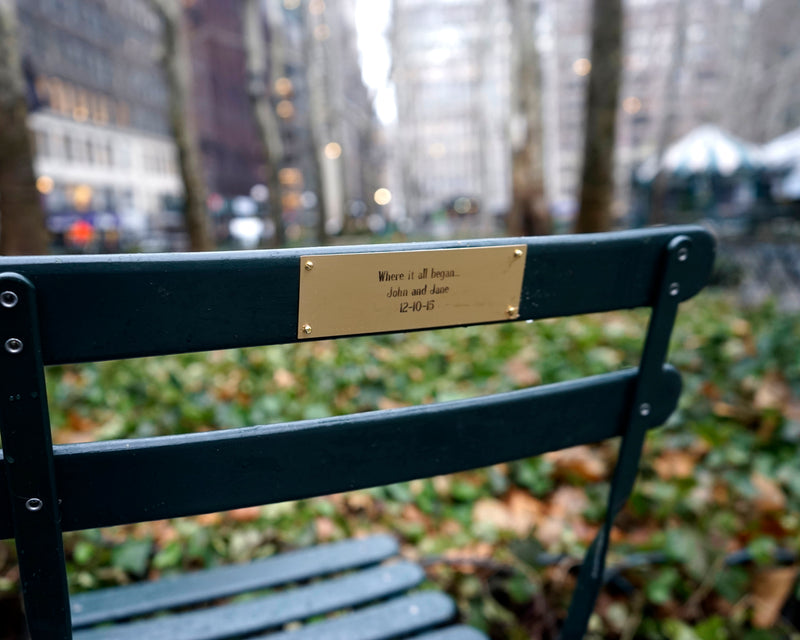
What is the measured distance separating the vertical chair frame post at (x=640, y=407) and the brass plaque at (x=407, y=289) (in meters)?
0.29

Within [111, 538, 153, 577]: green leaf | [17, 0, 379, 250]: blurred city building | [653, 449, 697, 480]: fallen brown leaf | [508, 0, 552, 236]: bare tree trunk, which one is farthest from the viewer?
[17, 0, 379, 250]: blurred city building

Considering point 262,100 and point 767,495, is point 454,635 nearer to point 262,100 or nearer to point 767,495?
point 767,495

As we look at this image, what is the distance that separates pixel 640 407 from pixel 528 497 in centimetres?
161

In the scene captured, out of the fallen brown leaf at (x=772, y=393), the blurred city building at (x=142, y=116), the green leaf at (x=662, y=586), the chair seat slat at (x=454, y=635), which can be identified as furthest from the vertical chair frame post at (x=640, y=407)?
the blurred city building at (x=142, y=116)

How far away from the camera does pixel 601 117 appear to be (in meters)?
6.25

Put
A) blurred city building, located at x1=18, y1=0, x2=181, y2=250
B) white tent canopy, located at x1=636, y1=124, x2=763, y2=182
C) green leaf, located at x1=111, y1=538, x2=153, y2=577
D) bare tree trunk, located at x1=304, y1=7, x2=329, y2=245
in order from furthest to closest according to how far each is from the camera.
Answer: blurred city building, located at x1=18, y1=0, x2=181, y2=250
bare tree trunk, located at x1=304, y1=7, x2=329, y2=245
white tent canopy, located at x1=636, y1=124, x2=763, y2=182
green leaf, located at x1=111, y1=538, x2=153, y2=577

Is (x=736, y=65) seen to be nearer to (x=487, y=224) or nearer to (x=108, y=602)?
(x=487, y=224)

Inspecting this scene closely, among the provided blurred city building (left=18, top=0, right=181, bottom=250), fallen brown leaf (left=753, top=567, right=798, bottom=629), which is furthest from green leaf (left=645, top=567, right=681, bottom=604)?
blurred city building (left=18, top=0, right=181, bottom=250)

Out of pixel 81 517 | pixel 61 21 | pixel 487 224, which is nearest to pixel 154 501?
pixel 81 517

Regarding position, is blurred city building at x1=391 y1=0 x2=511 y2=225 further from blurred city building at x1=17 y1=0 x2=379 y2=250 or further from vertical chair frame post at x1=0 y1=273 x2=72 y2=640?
vertical chair frame post at x1=0 y1=273 x2=72 y2=640

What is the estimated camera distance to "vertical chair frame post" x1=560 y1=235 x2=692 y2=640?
1.16 meters

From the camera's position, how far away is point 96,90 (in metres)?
49.3

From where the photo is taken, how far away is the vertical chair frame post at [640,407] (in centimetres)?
116

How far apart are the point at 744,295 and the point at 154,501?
9549 millimetres
